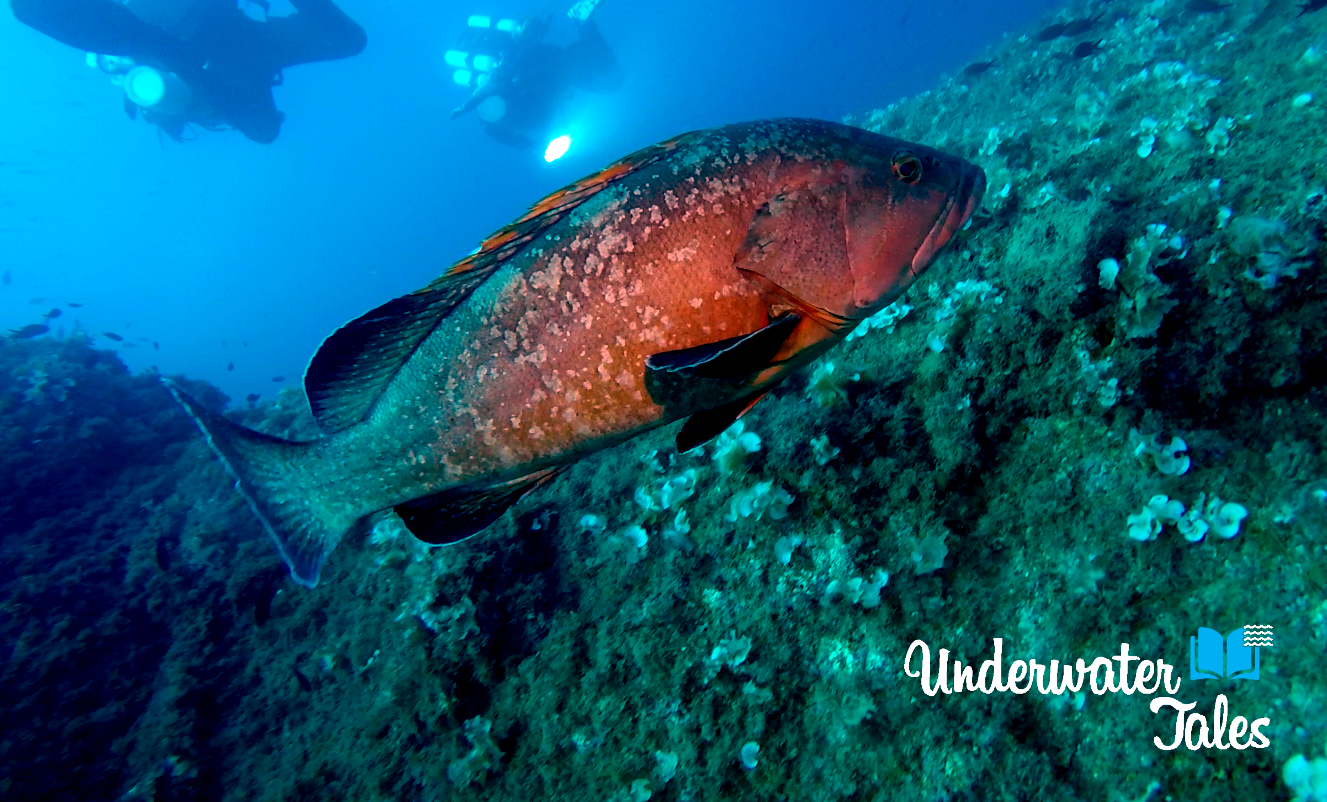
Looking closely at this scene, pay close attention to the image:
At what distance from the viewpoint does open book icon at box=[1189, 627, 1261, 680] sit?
2021mm

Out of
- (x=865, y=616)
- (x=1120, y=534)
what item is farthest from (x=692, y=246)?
(x=1120, y=534)

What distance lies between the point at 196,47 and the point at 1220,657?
33551 mm

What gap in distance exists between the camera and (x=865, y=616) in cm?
280

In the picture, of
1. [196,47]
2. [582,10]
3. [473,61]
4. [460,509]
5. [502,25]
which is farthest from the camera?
[582,10]

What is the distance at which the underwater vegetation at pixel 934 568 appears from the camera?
2242 millimetres

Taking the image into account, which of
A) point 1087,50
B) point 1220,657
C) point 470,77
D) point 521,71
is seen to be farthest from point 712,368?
point 470,77

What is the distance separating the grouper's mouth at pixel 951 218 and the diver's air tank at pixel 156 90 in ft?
99.5

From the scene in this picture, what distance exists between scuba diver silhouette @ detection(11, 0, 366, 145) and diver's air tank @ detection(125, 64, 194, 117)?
4 cm

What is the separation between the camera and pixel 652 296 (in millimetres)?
1950

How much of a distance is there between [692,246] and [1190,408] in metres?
2.63

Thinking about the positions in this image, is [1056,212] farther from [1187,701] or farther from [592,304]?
[592,304]

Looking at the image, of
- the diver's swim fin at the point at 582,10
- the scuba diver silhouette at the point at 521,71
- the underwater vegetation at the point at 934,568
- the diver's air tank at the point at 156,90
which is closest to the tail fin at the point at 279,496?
the underwater vegetation at the point at 934,568

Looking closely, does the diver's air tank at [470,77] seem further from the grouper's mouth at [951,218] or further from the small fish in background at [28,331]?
the grouper's mouth at [951,218]

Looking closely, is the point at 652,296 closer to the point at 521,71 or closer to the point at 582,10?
the point at 521,71
